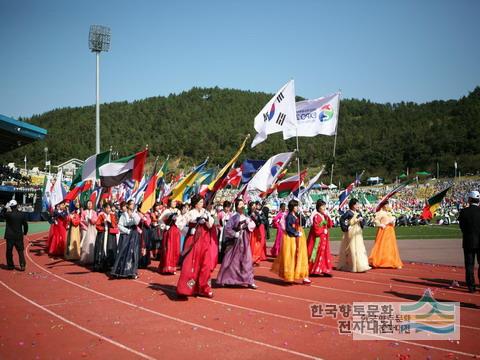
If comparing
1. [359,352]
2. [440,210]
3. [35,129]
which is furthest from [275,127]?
[440,210]

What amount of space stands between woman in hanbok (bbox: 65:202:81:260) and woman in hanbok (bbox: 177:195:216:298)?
25.2 feet

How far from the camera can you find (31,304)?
827 cm

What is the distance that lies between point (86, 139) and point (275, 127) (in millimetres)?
104989

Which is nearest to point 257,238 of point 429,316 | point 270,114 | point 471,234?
point 270,114

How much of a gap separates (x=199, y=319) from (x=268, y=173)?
23.0 ft

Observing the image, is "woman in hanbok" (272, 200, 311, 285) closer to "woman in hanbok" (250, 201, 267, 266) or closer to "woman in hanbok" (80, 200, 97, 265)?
"woman in hanbok" (250, 201, 267, 266)

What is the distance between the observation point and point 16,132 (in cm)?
2058

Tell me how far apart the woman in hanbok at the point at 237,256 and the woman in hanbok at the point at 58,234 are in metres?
8.22

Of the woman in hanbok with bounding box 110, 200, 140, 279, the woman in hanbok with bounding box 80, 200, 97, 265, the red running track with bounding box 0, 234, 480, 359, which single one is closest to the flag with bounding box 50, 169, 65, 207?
the woman in hanbok with bounding box 80, 200, 97, 265

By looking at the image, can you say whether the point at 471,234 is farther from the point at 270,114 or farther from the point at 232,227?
the point at 270,114

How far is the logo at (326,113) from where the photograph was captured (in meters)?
15.1

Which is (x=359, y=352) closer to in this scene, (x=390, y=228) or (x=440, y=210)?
(x=390, y=228)

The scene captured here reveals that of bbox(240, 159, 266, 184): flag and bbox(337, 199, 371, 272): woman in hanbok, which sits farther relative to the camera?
bbox(240, 159, 266, 184): flag

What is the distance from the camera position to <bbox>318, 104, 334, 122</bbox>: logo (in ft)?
49.7
